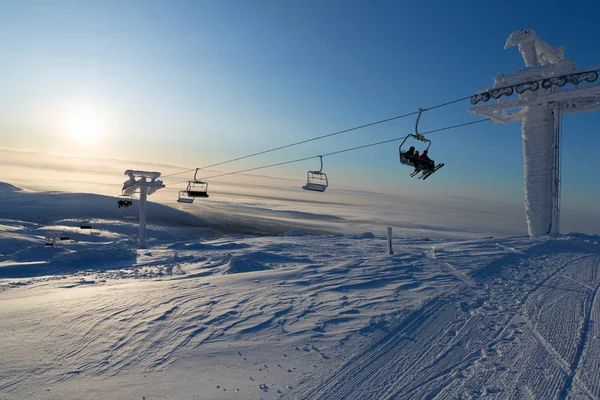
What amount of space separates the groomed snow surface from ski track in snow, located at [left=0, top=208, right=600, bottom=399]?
1.1 inches

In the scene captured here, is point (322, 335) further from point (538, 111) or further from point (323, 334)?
point (538, 111)

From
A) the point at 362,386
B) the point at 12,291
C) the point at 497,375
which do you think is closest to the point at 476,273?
the point at 497,375

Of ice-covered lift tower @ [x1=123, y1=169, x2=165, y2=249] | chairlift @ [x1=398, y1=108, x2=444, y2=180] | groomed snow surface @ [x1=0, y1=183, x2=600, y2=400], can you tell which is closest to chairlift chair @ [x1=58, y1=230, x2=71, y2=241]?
ice-covered lift tower @ [x1=123, y1=169, x2=165, y2=249]

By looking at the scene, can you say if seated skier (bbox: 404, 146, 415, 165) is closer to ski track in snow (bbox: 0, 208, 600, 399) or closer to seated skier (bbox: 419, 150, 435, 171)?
seated skier (bbox: 419, 150, 435, 171)

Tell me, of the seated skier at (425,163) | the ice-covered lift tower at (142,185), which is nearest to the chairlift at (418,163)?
the seated skier at (425,163)

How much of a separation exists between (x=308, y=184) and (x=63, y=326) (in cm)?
997

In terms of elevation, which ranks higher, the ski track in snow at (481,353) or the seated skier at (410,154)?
the seated skier at (410,154)

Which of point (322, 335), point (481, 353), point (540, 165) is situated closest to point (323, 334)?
point (322, 335)

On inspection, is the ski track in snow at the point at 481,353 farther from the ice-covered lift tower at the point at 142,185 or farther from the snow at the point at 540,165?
the ice-covered lift tower at the point at 142,185

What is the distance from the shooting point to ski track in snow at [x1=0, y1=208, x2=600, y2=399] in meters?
4.93

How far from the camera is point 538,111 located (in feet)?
59.6

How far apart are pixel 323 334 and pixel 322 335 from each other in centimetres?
4

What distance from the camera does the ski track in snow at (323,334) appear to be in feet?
16.2

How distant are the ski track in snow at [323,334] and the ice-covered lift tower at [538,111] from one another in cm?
717
